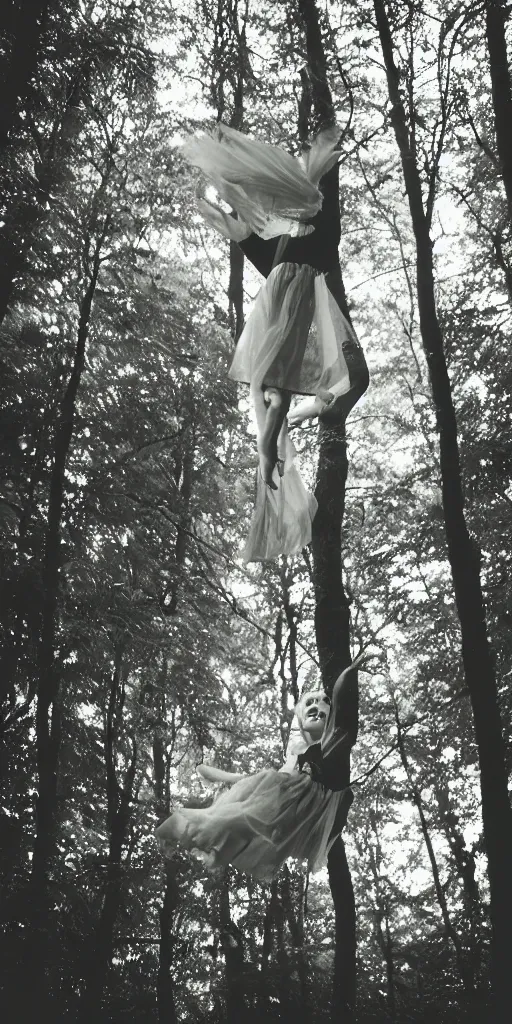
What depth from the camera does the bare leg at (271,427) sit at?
288 centimetres

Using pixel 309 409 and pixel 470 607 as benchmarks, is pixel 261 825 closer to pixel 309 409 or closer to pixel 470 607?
pixel 309 409

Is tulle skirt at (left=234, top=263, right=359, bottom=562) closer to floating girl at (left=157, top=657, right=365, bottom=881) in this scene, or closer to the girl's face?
floating girl at (left=157, top=657, right=365, bottom=881)

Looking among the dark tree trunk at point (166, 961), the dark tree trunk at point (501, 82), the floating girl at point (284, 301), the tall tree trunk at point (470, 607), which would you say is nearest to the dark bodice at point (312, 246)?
the floating girl at point (284, 301)

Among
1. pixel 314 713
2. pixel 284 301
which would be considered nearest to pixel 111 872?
pixel 314 713

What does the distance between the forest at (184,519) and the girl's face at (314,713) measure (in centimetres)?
52

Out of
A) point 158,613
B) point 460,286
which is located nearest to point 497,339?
point 460,286

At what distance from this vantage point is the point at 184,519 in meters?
7.36

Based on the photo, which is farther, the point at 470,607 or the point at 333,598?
the point at 470,607

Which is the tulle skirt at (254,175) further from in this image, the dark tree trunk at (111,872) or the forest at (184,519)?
the dark tree trunk at (111,872)

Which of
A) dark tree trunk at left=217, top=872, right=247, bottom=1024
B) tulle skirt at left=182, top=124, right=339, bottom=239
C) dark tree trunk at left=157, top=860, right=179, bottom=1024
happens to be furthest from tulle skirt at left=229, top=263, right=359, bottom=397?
dark tree trunk at left=157, top=860, right=179, bottom=1024

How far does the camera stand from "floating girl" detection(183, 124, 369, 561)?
278 centimetres

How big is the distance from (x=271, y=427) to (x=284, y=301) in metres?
0.56

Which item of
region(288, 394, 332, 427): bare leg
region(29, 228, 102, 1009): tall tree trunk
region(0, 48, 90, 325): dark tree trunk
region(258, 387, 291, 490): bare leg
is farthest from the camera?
region(0, 48, 90, 325): dark tree trunk

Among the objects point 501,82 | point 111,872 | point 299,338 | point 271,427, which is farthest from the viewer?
point 111,872
